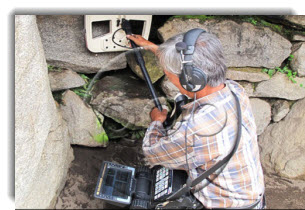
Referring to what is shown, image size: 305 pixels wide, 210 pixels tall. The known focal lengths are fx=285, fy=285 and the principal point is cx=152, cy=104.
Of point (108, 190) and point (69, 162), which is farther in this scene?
point (69, 162)

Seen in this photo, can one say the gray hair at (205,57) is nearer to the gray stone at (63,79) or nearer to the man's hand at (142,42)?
the man's hand at (142,42)

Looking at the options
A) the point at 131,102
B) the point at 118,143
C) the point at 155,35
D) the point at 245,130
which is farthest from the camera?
the point at 118,143

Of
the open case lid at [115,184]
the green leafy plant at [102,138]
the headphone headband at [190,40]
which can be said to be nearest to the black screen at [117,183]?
the open case lid at [115,184]

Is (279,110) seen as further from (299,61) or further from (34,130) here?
(34,130)

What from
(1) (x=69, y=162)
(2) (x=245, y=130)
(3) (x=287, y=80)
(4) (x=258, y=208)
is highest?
(3) (x=287, y=80)

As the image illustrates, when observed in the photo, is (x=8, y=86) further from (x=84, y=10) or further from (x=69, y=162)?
(x=69, y=162)

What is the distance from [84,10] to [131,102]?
94 cm

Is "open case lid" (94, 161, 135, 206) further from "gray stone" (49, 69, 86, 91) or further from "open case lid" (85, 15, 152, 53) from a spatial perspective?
"open case lid" (85, 15, 152, 53)

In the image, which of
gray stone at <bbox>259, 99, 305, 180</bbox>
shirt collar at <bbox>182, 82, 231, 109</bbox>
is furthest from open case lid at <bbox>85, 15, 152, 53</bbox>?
gray stone at <bbox>259, 99, 305, 180</bbox>

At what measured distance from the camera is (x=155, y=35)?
1.86 metres

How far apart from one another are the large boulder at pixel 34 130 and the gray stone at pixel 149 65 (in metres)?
0.57

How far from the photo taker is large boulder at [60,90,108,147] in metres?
1.88

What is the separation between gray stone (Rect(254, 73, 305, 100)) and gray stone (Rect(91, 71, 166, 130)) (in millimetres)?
819
